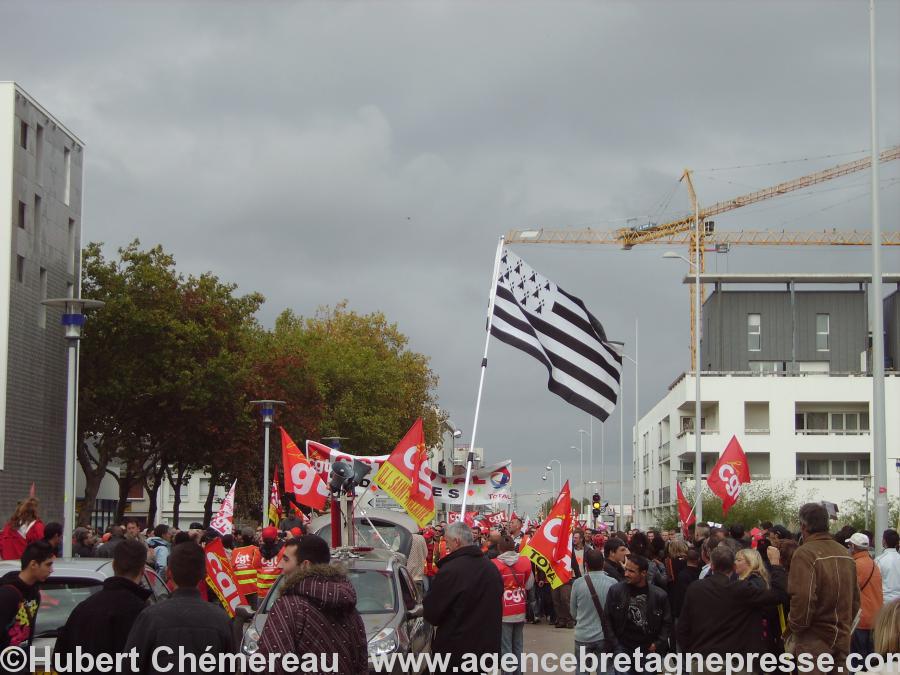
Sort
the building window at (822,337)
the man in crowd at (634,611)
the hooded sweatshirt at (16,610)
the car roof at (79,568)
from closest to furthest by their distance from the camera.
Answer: the hooded sweatshirt at (16,610) → the car roof at (79,568) → the man in crowd at (634,611) → the building window at (822,337)

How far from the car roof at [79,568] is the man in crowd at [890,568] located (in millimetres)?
8388

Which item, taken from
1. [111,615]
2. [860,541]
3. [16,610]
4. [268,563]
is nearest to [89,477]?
[268,563]

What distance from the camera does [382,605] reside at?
40.7 ft

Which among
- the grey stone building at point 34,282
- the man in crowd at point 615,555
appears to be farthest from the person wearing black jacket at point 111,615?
the grey stone building at point 34,282

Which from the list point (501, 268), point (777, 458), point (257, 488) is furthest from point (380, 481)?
point (777, 458)

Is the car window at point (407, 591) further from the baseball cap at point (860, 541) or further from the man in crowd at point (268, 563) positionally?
the baseball cap at point (860, 541)

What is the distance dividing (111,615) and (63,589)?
9.17 ft

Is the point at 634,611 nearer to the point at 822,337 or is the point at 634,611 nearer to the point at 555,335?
the point at 555,335

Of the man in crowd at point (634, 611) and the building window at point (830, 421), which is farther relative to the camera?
the building window at point (830, 421)

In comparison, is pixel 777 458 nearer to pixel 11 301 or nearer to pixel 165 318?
pixel 165 318

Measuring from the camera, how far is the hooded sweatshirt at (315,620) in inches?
243

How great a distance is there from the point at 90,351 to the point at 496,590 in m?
34.5

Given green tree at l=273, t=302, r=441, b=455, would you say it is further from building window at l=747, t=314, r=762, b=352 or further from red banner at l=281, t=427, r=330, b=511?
red banner at l=281, t=427, r=330, b=511

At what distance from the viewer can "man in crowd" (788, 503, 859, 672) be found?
8.90 metres
